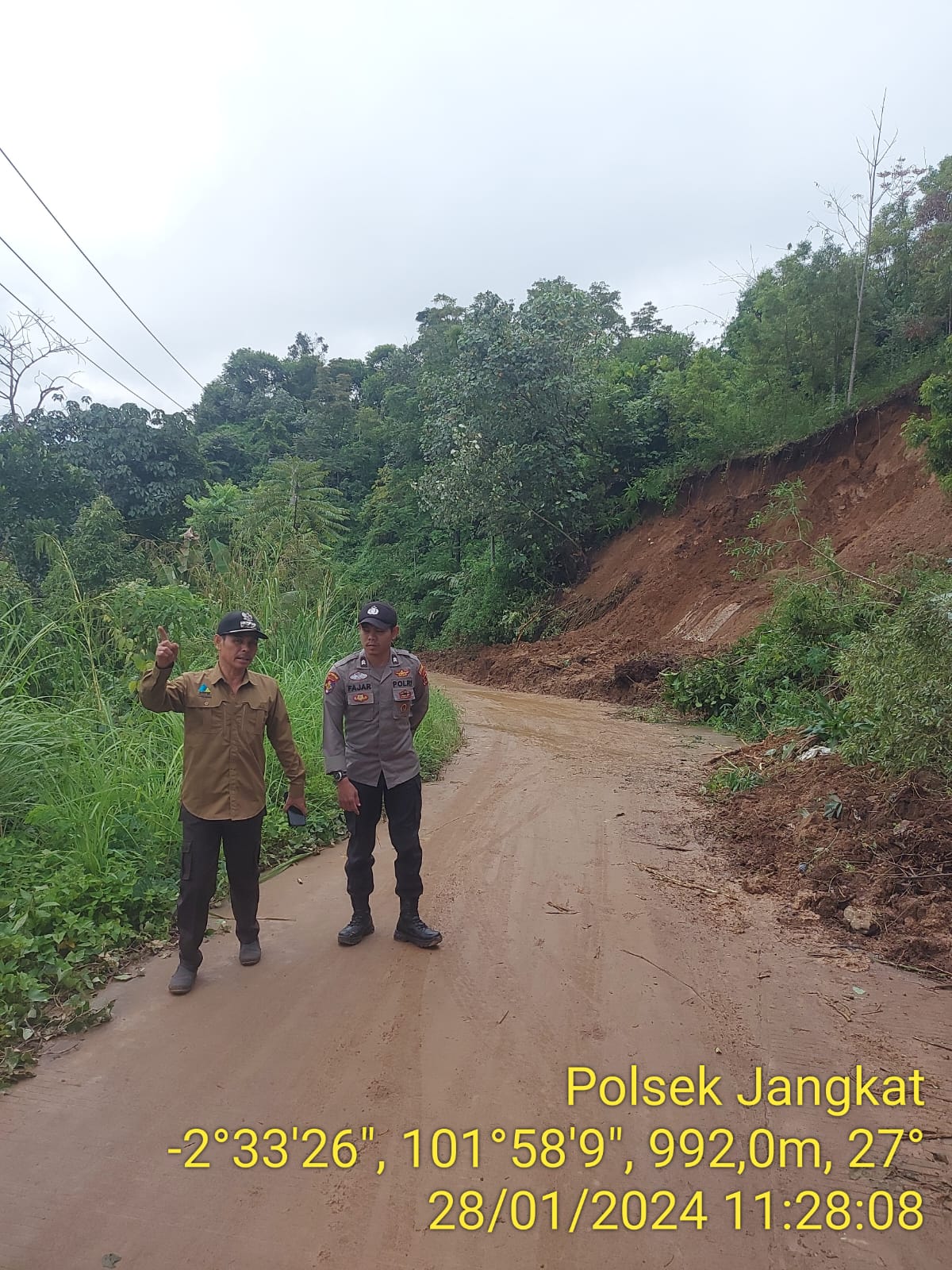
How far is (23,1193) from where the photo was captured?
242cm

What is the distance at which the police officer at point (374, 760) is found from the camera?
4.12 metres

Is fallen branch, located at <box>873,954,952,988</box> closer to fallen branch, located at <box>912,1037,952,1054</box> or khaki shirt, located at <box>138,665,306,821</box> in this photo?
fallen branch, located at <box>912,1037,952,1054</box>

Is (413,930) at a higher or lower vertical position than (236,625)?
lower

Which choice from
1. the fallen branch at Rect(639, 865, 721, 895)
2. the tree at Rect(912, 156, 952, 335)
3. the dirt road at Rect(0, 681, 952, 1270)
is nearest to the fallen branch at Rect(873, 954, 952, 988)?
the dirt road at Rect(0, 681, 952, 1270)

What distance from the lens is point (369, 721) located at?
414 cm

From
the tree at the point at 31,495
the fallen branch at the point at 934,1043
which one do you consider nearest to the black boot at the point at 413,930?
the fallen branch at the point at 934,1043

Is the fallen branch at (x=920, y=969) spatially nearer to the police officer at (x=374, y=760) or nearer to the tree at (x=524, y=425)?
the police officer at (x=374, y=760)

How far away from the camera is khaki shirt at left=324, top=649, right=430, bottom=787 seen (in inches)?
163

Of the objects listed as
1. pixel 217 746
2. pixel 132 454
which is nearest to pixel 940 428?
pixel 217 746

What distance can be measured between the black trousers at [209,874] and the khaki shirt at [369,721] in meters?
0.54

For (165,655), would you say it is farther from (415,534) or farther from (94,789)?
(415,534)

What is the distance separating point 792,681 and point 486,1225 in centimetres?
926

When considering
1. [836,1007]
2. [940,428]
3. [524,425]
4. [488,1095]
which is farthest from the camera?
[524,425]

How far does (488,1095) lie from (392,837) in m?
1.53
